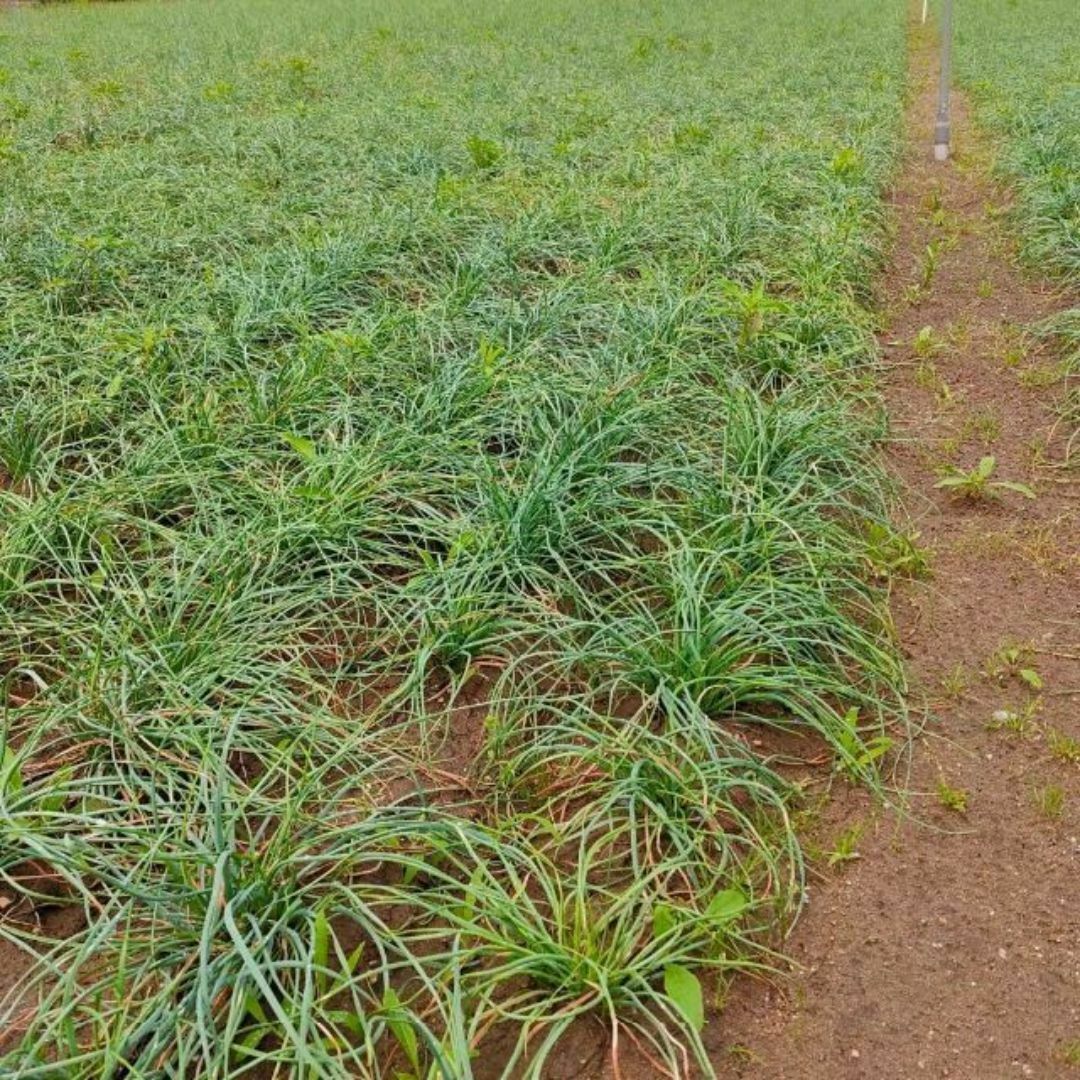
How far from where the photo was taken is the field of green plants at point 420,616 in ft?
5.92

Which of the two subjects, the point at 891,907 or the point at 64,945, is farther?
the point at 891,907

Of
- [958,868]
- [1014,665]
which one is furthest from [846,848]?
[1014,665]

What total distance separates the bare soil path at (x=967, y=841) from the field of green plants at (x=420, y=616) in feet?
0.42

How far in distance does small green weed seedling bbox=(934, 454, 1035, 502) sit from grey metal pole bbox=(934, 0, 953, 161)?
5.51 meters

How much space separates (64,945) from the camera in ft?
6.03

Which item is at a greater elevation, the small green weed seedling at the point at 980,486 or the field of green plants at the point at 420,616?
the field of green plants at the point at 420,616

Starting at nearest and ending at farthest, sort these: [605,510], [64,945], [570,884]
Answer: [64,945] < [570,884] < [605,510]

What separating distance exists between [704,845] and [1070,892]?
0.73m

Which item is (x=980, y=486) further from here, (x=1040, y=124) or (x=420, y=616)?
(x=1040, y=124)

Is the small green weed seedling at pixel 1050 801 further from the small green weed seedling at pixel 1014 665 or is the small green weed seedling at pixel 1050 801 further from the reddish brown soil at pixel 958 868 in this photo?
the small green weed seedling at pixel 1014 665

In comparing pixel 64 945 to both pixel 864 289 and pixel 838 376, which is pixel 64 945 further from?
pixel 864 289

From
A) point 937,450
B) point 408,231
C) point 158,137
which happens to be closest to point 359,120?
point 158,137

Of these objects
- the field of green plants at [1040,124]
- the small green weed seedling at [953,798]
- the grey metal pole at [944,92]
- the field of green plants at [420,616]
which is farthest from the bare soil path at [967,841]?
the grey metal pole at [944,92]

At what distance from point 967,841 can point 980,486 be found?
5.28ft
